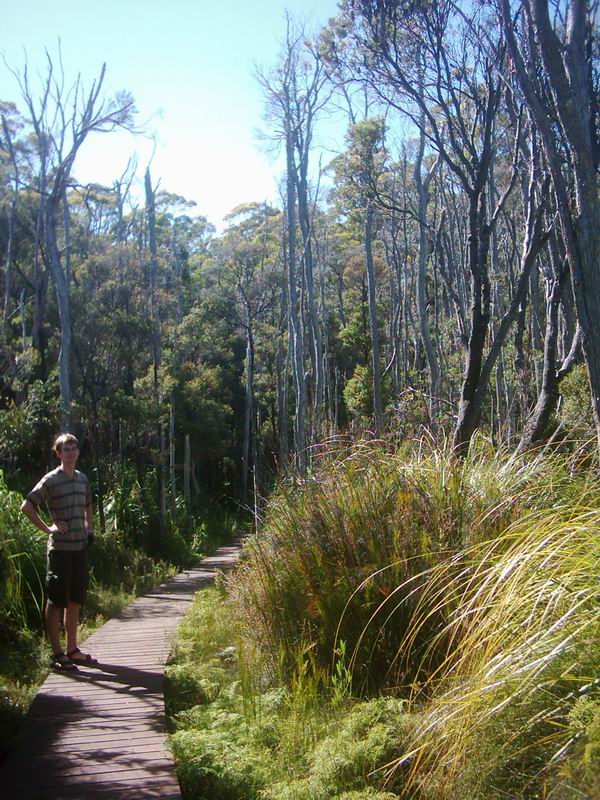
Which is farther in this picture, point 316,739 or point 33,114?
point 33,114

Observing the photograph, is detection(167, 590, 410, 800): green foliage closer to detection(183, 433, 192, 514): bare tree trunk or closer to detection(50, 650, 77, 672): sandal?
detection(50, 650, 77, 672): sandal

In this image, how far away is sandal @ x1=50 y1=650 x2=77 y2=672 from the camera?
5.84 meters

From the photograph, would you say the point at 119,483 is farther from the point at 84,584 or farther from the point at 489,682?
the point at 489,682

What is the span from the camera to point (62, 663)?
5.84 meters

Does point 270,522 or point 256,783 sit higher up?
point 270,522

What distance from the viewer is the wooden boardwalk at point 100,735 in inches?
156

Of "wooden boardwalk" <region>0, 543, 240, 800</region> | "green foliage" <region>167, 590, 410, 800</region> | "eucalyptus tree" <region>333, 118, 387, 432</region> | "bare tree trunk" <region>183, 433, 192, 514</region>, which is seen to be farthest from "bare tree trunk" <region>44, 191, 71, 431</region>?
"green foliage" <region>167, 590, 410, 800</region>

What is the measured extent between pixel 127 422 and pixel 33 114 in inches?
290

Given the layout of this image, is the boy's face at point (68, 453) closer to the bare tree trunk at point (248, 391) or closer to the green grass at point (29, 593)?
the green grass at point (29, 593)

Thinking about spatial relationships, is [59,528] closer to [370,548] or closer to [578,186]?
[370,548]

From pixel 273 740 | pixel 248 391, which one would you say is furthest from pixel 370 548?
pixel 248 391

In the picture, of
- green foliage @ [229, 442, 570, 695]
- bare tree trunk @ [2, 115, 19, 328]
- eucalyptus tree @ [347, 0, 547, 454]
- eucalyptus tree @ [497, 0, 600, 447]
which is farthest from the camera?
bare tree trunk @ [2, 115, 19, 328]

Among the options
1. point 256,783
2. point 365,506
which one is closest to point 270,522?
point 365,506

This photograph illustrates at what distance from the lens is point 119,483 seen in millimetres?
17344
